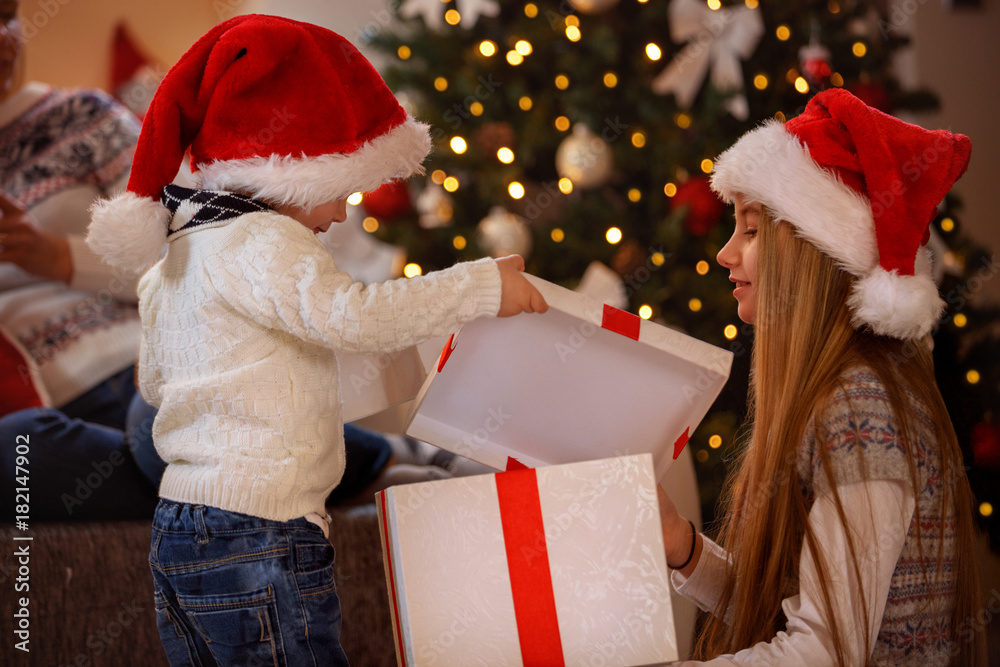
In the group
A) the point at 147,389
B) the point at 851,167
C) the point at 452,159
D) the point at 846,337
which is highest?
the point at 851,167

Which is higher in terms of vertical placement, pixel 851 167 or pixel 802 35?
pixel 802 35

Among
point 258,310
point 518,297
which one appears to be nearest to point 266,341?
point 258,310

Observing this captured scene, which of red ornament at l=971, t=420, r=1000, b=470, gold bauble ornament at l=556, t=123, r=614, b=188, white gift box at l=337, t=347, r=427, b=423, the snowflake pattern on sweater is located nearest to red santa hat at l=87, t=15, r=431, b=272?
white gift box at l=337, t=347, r=427, b=423

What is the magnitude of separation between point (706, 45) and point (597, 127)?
0.36 metres

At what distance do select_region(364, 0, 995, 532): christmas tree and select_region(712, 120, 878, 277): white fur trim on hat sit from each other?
0.94 meters

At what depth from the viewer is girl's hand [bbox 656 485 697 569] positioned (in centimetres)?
95

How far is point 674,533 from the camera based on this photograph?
3.17 feet

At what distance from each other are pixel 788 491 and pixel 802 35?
5.31ft

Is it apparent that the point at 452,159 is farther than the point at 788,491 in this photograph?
Yes

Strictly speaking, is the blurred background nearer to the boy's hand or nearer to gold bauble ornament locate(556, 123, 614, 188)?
gold bauble ornament locate(556, 123, 614, 188)

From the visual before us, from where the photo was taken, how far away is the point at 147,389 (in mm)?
993

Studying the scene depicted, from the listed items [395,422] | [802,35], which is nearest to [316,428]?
[395,422]

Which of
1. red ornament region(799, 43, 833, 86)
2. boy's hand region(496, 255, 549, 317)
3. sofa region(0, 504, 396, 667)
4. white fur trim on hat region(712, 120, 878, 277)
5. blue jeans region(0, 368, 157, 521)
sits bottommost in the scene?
sofa region(0, 504, 396, 667)

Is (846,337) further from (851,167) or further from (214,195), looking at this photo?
(214,195)
